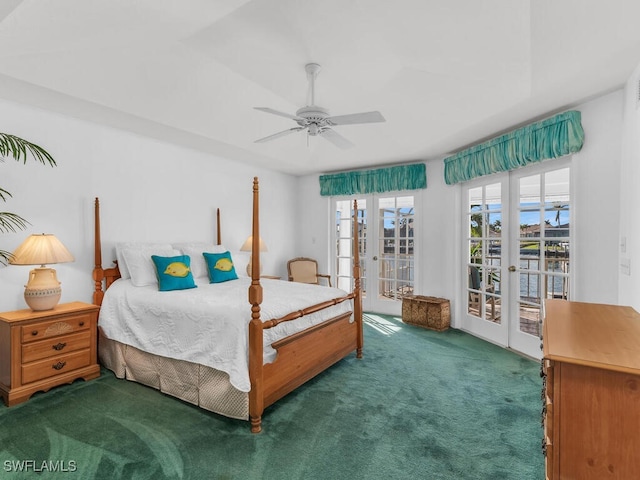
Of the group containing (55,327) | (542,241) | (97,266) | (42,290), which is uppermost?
(542,241)

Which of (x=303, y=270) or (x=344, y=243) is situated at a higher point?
(x=344, y=243)

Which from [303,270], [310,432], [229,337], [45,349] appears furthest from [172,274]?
[303,270]

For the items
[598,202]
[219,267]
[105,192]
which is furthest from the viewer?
[219,267]

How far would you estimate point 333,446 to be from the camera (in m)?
2.01

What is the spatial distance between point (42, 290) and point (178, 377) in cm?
131

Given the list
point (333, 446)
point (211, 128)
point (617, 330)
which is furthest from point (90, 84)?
point (617, 330)

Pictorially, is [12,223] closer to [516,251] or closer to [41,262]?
[41,262]

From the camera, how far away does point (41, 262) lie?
8.57ft

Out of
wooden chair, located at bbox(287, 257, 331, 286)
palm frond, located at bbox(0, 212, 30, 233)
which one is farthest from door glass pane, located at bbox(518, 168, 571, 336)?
palm frond, located at bbox(0, 212, 30, 233)

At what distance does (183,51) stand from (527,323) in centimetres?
409

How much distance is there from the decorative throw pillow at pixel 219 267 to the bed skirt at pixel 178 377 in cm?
109

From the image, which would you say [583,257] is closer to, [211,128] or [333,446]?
[333,446]

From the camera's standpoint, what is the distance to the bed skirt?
7.47ft

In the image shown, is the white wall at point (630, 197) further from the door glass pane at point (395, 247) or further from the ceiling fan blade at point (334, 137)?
the door glass pane at point (395, 247)
